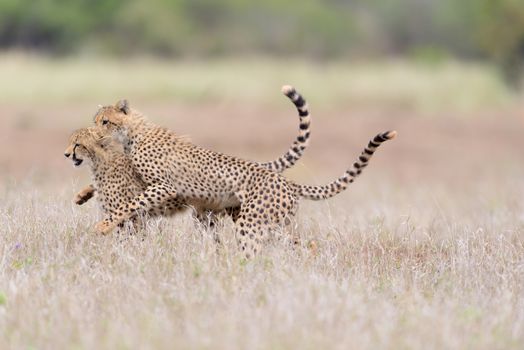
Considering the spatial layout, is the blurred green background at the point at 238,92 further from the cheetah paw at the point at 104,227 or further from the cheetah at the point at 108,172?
the cheetah paw at the point at 104,227

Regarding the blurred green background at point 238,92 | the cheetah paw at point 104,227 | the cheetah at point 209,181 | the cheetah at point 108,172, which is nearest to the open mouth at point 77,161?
the cheetah at point 108,172

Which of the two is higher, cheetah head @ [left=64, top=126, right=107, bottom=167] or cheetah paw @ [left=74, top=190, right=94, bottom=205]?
cheetah head @ [left=64, top=126, right=107, bottom=167]

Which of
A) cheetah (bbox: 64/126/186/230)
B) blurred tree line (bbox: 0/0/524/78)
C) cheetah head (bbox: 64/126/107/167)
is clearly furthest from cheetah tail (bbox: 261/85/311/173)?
blurred tree line (bbox: 0/0/524/78)

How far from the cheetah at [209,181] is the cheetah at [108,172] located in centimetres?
6

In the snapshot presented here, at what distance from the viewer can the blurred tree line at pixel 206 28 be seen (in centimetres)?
3048

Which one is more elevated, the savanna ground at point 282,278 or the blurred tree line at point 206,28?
the blurred tree line at point 206,28

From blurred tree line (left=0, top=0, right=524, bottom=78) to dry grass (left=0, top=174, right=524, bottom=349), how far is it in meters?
20.7

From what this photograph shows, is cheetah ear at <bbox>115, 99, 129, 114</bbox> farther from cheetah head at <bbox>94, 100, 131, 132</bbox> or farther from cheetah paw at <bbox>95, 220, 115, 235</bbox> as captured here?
cheetah paw at <bbox>95, 220, 115, 235</bbox>

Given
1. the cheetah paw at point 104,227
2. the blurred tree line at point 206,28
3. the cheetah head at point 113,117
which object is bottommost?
the cheetah paw at point 104,227

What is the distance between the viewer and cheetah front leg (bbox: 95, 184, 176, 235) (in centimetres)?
572

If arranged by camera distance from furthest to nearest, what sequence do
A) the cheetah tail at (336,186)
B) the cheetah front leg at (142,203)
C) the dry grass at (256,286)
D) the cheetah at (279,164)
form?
the cheetah at (279,164) → the cheetah tail at (336,186) → the cheetah front leg at (142,203) → the dry grass at (256,286)

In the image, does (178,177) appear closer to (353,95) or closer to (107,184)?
(107,184)

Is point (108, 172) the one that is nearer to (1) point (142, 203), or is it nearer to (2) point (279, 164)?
(1) point (142, 203)

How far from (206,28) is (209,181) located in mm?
30985
